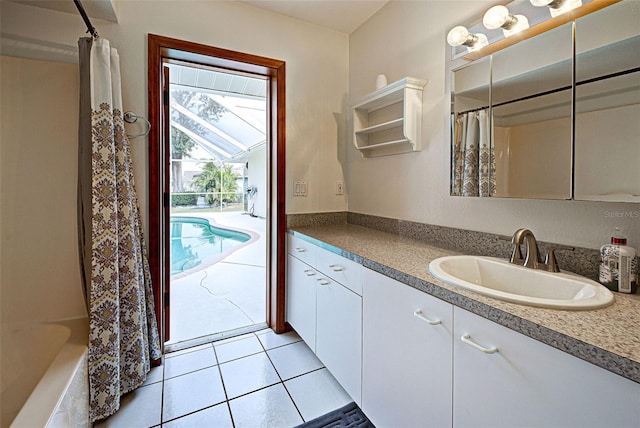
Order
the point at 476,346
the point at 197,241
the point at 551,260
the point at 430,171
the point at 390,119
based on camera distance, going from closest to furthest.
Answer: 1. the point at 476,346
2. the point at 551,260
3. the point at 430,171
4. the point at 390,119
5. the point at 197,241

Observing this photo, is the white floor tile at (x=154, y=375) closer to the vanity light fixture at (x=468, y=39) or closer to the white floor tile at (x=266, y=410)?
the white floor tile at (x=266, y=410)

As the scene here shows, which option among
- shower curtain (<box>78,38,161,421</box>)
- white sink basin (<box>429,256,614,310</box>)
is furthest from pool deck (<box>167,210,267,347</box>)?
white sink basin (<box>429,256,614,310</box>)

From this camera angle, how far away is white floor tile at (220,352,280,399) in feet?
5.64

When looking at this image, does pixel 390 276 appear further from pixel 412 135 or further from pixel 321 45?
pixel 321 45

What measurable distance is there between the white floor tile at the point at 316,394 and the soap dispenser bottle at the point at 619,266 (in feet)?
4.29

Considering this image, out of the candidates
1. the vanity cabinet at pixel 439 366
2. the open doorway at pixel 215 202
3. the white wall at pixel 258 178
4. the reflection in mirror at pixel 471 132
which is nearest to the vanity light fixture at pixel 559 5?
the reflection in mirror at pixel 471 132

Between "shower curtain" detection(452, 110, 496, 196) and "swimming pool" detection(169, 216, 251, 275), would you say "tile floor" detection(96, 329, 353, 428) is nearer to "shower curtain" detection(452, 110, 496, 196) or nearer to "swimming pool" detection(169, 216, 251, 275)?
"shower curtain" detection(452, 110, 496, 196)

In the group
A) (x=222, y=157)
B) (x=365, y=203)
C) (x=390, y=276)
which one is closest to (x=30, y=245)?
(x=390, y=276)

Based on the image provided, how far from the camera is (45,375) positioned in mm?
1220

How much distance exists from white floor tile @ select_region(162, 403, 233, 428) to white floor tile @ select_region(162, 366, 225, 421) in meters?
0.04

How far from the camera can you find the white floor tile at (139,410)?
4.83 ft

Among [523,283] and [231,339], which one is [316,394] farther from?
[523,283]

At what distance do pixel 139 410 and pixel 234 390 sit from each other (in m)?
0.48

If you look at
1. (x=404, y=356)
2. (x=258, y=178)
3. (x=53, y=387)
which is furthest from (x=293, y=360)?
(x=258, y=178)
